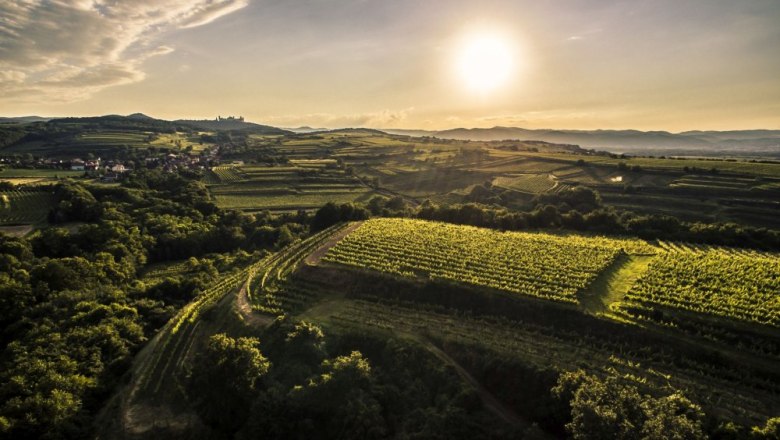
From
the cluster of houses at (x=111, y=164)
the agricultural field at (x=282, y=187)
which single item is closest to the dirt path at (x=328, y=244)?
the agricultural field at (x=282, y=187)

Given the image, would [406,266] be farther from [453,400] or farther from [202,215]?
[202,215]

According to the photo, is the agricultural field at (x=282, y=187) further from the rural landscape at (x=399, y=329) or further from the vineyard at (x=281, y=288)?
the vineyard at (x=281, y=288)

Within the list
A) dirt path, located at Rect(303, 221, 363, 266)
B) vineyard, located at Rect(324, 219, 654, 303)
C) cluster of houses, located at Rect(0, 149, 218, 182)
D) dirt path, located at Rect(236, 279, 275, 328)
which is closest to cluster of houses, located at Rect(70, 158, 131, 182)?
cluster of houses, located at Rect(0, 149, 218, 182)

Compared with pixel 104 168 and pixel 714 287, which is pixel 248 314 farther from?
pixel 104 168

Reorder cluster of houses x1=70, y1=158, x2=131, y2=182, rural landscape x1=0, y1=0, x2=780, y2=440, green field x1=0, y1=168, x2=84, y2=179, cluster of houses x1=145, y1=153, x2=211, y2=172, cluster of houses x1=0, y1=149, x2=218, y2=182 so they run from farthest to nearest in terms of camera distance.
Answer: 1. cluster of houses x1=145, y1=153, x2=211, y2=172
2. cluster of houses x1=0, y1=149, x2=218, y2=182
3. cluster of houses x1=70, y1=158, x2=131, y2=182
4. green field x1=0, y1=168, x2=84, y2=179
5. rural landscape x1=0, y1=0, x2=780, y2=440

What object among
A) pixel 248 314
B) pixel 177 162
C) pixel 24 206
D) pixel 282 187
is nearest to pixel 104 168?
pixel 177 162

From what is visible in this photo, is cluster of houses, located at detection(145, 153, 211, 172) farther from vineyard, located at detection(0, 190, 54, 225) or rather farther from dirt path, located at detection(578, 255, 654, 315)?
dirt path, located at detection(578, 255, 654, 315)
